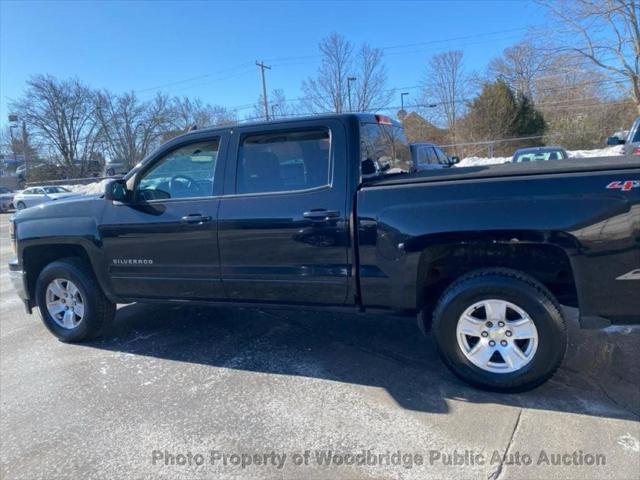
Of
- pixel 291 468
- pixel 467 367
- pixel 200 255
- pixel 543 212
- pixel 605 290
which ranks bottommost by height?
pixel 291 468

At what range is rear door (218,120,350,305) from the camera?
3.27 metres

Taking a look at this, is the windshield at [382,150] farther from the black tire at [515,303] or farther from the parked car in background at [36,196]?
the parked car in background at [36,196]

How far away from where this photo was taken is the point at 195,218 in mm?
3635

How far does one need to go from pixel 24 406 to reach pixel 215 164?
7.68ft

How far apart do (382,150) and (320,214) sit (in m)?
0.92

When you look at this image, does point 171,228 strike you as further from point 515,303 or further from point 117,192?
point 515,303

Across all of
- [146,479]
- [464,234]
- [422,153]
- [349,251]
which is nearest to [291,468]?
[146,479]

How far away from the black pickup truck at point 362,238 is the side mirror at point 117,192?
0.6 inches

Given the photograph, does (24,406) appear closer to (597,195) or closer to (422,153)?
(597,195)

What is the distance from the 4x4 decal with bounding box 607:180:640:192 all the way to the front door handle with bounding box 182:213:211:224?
2.80 metres

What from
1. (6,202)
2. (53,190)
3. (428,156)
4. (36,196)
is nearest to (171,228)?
(428,156)

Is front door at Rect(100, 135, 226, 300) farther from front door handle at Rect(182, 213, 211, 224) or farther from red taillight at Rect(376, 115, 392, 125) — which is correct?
red taillight at Rect(376, 115, 392, 125)

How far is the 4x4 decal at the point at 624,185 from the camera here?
2.53 metres

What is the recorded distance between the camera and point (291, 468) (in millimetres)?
2451
